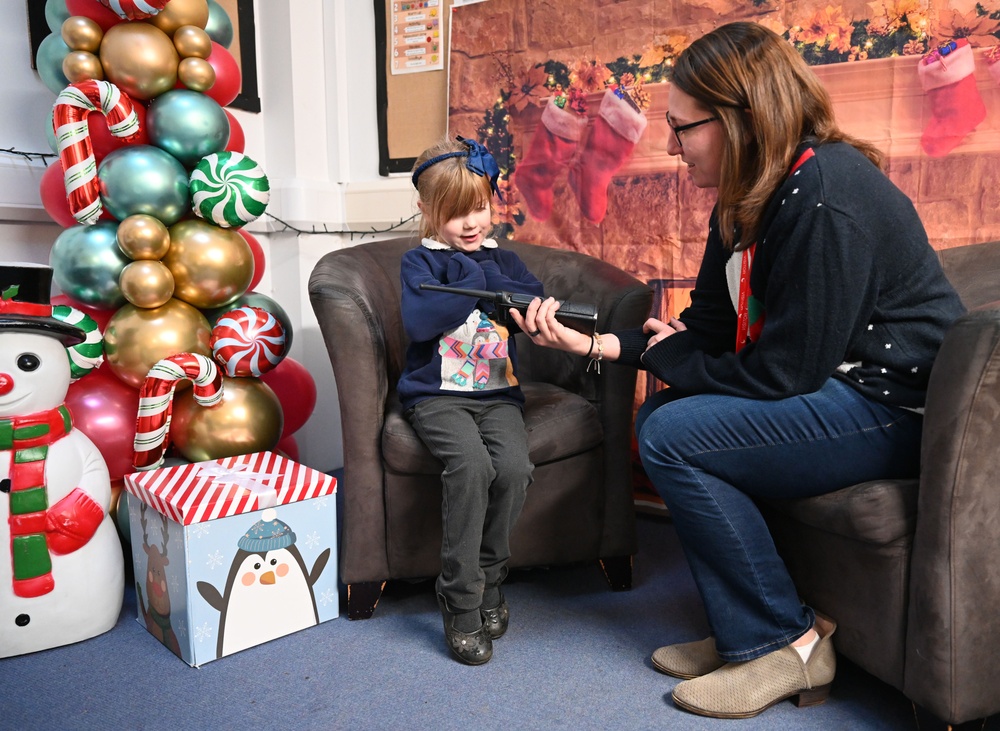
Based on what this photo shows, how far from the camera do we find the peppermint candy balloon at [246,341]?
1.86m

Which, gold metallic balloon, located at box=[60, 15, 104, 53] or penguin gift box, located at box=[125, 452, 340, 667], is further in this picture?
gold metallic balloon, located at box=[60, 15, 104, 53]

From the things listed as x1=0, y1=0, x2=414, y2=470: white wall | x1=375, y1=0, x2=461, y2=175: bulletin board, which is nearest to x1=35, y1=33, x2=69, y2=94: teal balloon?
x1=0, y1=0, x2=414, y2=470: white wall

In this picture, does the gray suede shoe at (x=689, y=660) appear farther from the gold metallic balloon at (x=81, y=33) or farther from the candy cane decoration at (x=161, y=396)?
the gold metallic balloon at (x=81, y=33)

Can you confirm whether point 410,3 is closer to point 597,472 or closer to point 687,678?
point 597,472

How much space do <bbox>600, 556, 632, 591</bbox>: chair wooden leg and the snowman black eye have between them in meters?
1.25

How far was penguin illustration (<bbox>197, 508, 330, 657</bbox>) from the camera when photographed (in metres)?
1.52

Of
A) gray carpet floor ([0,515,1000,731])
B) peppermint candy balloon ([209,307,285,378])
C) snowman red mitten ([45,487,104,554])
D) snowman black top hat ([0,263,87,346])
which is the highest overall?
snowman black top hat ([0,263,87,346])

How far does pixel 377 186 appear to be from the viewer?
104 inches

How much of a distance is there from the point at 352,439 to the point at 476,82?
4.41 feet

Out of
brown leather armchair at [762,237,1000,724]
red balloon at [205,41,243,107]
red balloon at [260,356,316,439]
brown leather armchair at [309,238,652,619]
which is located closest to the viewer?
brown leather armchair at [762,237,1000,724]

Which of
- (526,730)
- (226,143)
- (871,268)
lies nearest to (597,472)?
(526,730)

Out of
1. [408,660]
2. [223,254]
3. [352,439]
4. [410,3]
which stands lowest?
[408,660]

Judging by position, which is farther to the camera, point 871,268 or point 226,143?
point 226,143

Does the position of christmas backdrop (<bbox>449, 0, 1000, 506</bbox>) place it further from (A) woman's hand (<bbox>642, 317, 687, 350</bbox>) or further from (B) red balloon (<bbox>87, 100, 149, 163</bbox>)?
(B) red balloon (<bbox>87, 100, 149, 163</bbox>)
